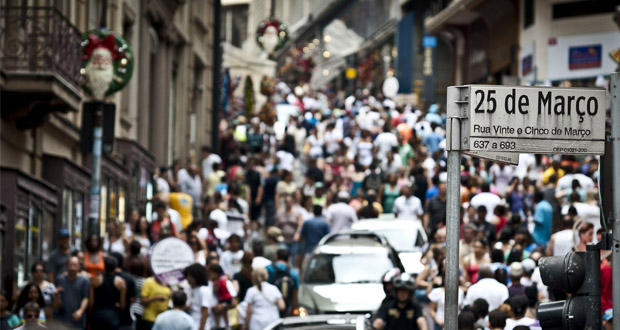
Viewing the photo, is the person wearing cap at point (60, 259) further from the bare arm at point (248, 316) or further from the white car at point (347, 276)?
the white car at point (347, 276)

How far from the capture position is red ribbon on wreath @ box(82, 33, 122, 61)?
1734cm

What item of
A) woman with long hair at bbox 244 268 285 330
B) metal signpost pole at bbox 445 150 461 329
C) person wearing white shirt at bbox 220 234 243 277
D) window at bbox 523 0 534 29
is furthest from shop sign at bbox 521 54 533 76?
metal signpost pole at bbox 445 150 461 329

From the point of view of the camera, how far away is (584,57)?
43.2 meters

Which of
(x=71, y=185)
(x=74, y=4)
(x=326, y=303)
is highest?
(x=74, y=4)

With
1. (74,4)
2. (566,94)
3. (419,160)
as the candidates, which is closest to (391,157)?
(419,160)

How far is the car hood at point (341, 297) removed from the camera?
60.6 feet

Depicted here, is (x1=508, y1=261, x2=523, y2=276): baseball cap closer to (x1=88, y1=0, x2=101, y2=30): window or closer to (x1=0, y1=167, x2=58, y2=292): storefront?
(x1=0, y1=167, x2=58, y2=292): storefront

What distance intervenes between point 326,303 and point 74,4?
7.90 metres

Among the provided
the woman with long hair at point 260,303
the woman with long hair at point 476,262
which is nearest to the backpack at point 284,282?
the woman with long hair at point 260,303

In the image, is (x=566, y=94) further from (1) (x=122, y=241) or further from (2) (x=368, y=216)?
(2) (x=368, y=216)

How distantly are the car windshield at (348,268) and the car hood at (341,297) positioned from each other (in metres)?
0.20

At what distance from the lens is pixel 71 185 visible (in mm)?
22297

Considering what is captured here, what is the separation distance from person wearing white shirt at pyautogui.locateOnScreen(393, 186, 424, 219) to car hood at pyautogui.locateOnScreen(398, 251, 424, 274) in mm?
3320

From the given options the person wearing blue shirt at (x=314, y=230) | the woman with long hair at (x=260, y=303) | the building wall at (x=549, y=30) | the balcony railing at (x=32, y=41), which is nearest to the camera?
the woman with long hair at (x=260, y=303)
